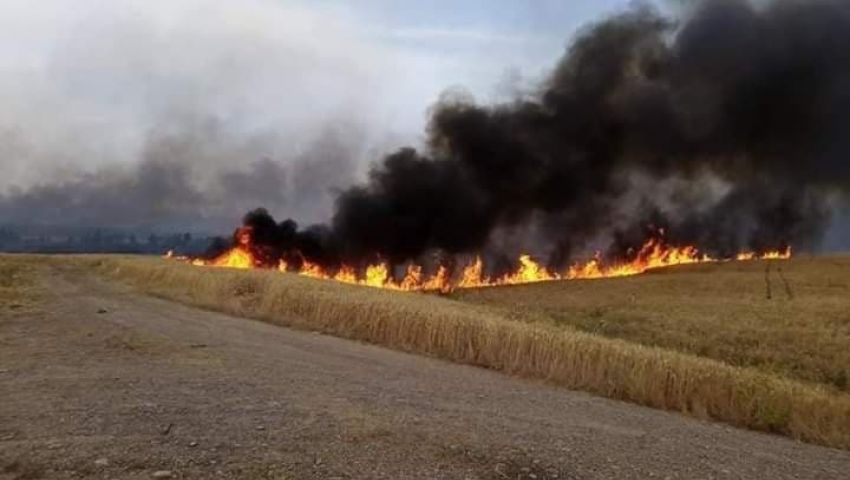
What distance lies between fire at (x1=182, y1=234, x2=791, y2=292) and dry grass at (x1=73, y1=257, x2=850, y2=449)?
23807 millimetres

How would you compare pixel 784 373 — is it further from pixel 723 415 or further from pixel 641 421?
pixel 641 421

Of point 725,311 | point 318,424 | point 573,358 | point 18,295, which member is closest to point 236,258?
A: point 18,295

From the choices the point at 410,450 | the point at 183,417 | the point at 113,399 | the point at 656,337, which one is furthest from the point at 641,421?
the point at 656,337

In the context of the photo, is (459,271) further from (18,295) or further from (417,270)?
(18,295)

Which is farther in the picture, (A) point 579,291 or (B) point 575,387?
(A) point 579,291

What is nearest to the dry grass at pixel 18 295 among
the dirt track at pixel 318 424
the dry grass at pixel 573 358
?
the dry grass at pixel 573 358

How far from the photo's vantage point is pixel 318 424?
9.80 metres

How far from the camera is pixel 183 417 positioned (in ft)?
32.2

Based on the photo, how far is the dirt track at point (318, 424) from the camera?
824 centimetres

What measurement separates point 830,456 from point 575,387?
5.14 m

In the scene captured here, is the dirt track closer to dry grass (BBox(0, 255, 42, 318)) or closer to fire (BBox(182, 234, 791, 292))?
dry grass (BBox(0, 255, 42, 318))

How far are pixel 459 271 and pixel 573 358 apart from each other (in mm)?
54611

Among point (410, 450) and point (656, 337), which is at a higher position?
point (656, 337)

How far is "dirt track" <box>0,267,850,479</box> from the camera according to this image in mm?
8242
